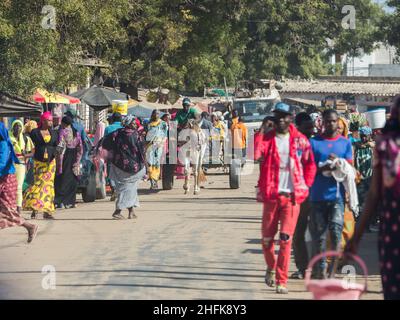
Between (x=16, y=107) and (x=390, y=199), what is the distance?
619 inches

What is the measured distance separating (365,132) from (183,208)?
17.0 feet

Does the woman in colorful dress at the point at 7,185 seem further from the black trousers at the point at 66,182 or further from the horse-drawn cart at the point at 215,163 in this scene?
the horse-drawn cart at the point at 215,163

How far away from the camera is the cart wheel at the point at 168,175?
24223 millimetres

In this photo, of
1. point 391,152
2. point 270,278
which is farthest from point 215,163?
point 391,152

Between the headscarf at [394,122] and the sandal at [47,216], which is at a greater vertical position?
the headscarf at [394,122]

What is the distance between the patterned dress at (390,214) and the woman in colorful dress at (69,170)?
42.8 ft

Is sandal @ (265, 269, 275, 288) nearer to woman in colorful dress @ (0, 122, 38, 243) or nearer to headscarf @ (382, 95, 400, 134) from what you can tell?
headscarf @ (382, 95, 400, 134)

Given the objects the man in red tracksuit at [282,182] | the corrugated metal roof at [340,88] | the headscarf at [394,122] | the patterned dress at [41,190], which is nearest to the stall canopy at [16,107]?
the patterned dress at [41,190]

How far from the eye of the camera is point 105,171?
22.8 m

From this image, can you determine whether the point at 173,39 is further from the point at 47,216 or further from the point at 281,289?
the point at 281,289

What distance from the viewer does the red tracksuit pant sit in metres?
10.3

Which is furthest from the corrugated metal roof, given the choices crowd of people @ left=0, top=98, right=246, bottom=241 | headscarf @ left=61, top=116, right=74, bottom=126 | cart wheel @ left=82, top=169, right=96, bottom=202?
headscarf @ left=61, top=116, right=74, bottom=126

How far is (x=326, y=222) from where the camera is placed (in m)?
10.7

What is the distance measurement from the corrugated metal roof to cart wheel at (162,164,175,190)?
39.2 m
